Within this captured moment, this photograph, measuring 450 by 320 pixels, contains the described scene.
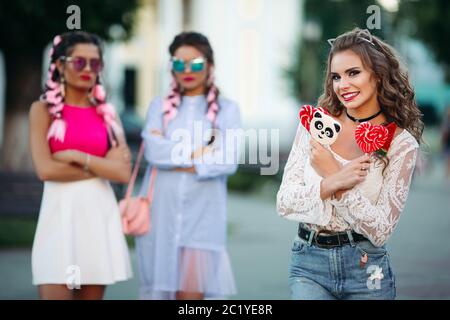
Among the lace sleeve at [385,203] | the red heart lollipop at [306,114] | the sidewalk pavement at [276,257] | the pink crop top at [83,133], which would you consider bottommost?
the sidewalk pavement at [276,257]

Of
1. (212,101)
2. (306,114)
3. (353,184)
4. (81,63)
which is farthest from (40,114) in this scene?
(353,184)

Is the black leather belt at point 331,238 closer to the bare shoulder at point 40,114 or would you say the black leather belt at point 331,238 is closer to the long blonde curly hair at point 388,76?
the long blonde curly hair at point 388,76

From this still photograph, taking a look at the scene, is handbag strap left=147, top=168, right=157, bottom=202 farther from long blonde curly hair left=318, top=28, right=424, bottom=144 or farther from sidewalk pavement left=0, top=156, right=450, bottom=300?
long blonde curly hair left=318, top=28, right=424, bottom=144

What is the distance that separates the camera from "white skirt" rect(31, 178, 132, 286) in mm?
5215

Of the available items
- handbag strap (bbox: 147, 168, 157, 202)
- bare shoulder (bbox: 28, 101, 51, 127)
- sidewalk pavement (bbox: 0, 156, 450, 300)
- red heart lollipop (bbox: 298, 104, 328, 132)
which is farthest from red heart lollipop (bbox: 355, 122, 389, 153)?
sidewalk pavement (bbox: 0, 156, 450, 300)

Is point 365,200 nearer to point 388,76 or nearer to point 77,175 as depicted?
point 388,76

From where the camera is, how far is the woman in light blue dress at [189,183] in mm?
5996

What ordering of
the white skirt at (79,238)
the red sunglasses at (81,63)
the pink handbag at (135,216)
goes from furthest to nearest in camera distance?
the pink handbag at (135,216) → the red sunglasses at (81,63) → the white skirt at (79,238)

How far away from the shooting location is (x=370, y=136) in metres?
3.72

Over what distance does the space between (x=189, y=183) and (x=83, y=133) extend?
96 centimetres

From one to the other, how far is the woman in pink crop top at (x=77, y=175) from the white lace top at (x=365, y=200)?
1854mm

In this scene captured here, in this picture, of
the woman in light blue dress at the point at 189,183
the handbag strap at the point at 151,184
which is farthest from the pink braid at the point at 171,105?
the handbag strap at the point at 151,184

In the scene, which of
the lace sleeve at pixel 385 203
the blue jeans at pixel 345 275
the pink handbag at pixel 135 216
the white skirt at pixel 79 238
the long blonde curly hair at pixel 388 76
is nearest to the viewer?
the lace sleeve at pixel 385 203
